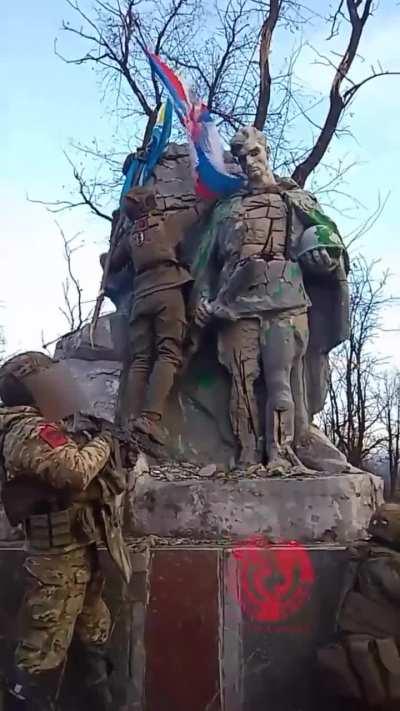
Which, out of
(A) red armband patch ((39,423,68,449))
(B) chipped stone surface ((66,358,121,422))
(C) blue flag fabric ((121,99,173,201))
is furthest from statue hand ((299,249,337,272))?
(A) red armband patch ((39,423,68,449))

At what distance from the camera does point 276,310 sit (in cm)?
495

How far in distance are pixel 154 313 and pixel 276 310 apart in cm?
72

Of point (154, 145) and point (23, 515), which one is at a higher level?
point (154, 145)

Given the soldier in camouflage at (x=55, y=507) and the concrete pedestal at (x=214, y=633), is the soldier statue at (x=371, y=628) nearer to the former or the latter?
the concrete pedestal at (x=214, y=633)

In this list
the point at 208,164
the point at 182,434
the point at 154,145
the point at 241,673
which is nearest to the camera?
the point at 241,673

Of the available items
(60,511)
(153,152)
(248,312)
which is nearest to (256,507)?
(248,312)

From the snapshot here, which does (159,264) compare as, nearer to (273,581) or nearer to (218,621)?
(273,581)

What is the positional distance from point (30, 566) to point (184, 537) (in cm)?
112

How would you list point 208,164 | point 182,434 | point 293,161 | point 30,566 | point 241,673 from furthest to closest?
point 293,161
point 208,164
point 182,434
point 241,673
point 30,566

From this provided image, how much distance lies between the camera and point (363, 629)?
Result: 3.68 meters

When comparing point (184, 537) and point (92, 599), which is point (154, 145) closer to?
point (184, 537)

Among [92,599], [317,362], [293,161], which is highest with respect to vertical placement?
[293,161]

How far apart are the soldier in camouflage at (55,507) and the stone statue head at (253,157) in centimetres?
224

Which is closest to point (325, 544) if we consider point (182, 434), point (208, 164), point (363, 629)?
point (363, 629)
